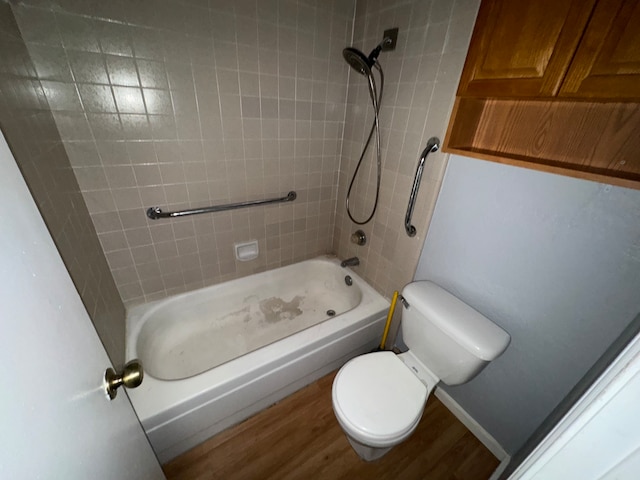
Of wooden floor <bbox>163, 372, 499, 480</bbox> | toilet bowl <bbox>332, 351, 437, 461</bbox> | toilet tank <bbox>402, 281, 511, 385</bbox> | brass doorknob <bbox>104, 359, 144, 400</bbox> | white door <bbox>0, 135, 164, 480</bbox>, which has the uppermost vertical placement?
white door <bbox>0, 135, 164, 480</bbox>

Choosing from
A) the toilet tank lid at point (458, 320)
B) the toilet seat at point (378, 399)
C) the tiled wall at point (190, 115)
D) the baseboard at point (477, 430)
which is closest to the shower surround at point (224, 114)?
the tiled wall at point (190, 115)

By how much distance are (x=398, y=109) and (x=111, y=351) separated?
1731mm

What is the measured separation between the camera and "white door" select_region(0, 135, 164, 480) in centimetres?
28

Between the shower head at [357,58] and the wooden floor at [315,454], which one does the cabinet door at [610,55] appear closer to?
the shower head at [357,58]

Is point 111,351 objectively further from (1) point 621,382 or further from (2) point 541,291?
(2) point 541,291

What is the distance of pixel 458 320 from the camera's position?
3.46ft

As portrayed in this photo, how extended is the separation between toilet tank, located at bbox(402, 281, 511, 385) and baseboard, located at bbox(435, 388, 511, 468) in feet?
1.30

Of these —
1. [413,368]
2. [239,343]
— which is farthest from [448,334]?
[239,343]

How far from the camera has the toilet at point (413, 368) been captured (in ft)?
3.17

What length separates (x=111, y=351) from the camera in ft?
3.49

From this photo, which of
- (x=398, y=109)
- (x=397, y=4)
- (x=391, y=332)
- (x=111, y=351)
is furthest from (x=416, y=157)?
(x=111, y=351)

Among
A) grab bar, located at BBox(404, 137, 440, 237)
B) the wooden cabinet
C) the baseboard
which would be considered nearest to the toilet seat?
the baseboard

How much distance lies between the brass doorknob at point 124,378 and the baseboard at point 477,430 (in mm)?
1526

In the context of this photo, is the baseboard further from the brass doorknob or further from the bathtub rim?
the brass doorknob
